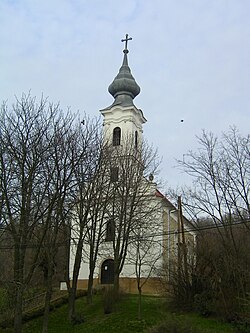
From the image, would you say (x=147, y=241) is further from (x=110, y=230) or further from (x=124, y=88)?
(x=124, y=88)

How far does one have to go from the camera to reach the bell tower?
137ft

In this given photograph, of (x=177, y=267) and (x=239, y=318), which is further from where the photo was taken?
(x=177, y=267)

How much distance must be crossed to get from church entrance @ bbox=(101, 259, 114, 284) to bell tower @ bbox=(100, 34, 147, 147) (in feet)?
33.7

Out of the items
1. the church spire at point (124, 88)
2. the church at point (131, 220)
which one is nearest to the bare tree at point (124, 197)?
the church at point (131, 220)

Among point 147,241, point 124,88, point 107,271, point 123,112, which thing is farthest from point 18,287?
point 124,88

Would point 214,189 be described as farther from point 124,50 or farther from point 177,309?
point 124,50

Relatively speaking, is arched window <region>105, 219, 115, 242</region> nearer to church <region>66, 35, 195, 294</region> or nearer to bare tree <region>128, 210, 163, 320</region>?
church <region>66, 35, 195, 294</region>

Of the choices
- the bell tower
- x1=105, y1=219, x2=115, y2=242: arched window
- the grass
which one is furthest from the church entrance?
the bell tower

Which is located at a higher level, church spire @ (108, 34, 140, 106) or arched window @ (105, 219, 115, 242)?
church spire @ (108, 34, 140, 106)

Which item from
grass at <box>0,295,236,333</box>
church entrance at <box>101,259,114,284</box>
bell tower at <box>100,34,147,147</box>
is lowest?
grass at <box>0,295,236,333</box>

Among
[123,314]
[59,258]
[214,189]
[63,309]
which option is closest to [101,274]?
[59,258]

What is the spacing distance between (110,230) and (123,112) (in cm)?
1560

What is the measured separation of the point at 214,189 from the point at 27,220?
10.9 metres

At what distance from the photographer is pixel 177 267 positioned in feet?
80.0
